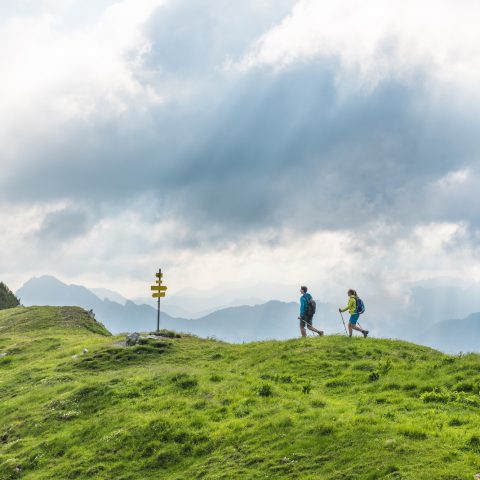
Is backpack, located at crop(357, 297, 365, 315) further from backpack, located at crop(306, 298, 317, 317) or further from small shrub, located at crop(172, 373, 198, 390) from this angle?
small shrub, located at crop(172, 373, 198, 390)

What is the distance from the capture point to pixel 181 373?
29.8 meters

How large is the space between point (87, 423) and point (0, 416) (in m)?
7.81

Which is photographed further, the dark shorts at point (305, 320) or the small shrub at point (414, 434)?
the dark shorts at point (305, 320)

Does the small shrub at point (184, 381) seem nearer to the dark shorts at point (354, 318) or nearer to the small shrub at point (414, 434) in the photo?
the small shrub at point (414, 434)

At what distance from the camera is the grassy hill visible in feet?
58.6

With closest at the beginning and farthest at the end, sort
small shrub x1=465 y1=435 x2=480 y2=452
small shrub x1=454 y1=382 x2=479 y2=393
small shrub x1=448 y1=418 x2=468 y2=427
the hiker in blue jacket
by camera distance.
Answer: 1. small shrub x1=465 y1=435 x2=480 y2=452
2. small shrub x1=448 y1=418 x2=468 y2=427
3. small shrub x1=454 y1=382 x2=479 y2=393
4. the hiker in blue jacket

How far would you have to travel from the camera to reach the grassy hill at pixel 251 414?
17.9 meters

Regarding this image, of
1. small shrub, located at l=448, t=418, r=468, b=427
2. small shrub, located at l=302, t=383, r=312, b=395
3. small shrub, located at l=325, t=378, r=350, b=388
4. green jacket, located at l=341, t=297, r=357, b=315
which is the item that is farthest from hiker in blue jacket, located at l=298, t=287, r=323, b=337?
small shrub, located at l=448, t=418, r=468, b=427

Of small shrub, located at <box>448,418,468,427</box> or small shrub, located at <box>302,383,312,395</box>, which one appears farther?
small shrub, located at <box>302,383,312,395</box>

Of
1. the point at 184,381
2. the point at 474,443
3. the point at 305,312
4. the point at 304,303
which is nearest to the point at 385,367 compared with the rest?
the point at 474,443

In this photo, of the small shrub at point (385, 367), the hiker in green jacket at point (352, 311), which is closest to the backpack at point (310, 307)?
the hiker in green jacket at point (352, 311)

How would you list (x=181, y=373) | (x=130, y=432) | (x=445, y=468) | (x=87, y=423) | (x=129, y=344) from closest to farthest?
(x=445, y=468)
(x=130, y=432)
(x=87, y=423)
(x=181, y=373)
(x=129, y=344)

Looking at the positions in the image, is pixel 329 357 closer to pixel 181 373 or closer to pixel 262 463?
pixel 181 373

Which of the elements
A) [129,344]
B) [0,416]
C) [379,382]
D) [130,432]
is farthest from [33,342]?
[379,382]
